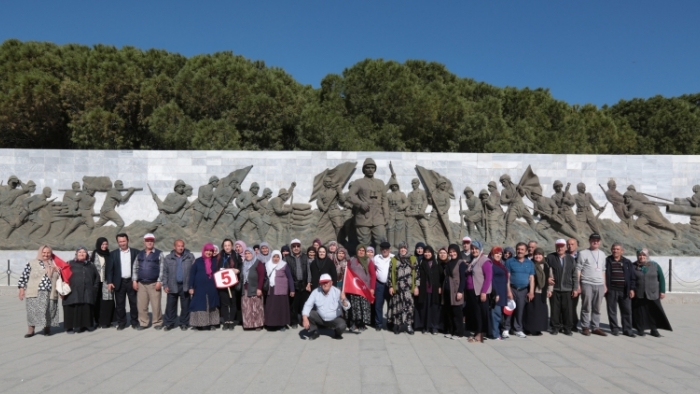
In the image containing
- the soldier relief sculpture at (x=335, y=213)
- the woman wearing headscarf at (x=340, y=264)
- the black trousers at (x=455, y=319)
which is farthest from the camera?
the soldier relief sculpture at (x=335, y=213)

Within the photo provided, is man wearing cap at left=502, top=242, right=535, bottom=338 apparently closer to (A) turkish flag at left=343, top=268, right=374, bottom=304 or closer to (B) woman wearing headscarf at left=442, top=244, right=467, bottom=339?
(B) woman wearing headscarf at left=442, top=244, right=467, bottom=339

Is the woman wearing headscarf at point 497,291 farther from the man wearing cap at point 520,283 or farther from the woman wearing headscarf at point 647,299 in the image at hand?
the woman wearing headscarf at point 647,299

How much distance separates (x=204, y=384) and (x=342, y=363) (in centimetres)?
137

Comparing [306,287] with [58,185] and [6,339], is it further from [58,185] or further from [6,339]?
[58,185]

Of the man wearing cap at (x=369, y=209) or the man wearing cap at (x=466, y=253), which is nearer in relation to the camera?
the man wearing cap at (x=466, y=253)

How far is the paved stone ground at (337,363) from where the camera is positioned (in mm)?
4430

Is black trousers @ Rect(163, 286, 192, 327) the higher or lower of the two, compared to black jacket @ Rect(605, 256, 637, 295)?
lower

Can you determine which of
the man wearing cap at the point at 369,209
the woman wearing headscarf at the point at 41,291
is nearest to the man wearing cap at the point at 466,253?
the man wearing cap at the point at 369,209

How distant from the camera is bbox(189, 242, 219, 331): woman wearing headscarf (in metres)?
6.92

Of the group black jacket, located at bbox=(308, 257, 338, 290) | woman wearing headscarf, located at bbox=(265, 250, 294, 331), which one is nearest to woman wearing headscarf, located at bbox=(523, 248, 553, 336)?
black jacket, located at bbox=(308, 257, 338, 290)

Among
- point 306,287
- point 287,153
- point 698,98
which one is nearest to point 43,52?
point 287,153

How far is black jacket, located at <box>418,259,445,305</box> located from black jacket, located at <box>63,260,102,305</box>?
427cm

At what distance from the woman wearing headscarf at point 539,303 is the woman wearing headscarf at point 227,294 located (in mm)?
3855

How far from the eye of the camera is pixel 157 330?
6.97m
